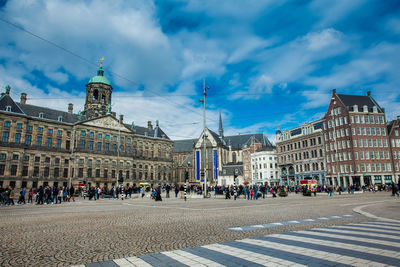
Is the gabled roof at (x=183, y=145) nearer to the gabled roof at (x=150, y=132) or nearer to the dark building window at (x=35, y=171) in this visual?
the gabled roof at (x=150, y=132)

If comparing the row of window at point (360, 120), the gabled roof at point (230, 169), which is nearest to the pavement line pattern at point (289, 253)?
the row of window at point (360, 120)

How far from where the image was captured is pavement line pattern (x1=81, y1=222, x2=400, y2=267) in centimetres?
472

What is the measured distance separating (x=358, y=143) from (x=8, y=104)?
77.8 meters

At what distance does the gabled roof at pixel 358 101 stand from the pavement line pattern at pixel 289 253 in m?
56.8

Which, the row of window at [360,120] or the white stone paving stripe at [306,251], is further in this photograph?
the row of window at [360,120]

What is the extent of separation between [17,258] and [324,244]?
6992 millimetres

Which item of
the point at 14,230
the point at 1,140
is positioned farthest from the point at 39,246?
the point at 1,140

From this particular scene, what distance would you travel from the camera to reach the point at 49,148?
205ft

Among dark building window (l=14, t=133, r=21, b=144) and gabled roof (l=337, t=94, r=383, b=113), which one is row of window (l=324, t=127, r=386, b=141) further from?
dark building window (l=14, t=133, r=21, b=144)

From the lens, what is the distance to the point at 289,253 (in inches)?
211

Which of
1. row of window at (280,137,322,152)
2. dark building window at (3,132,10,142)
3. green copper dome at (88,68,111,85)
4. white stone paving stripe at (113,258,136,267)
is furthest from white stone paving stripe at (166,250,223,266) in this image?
green copper dome at (88,68,111,85)

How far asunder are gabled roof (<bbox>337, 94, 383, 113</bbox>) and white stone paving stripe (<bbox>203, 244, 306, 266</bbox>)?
59030 mm

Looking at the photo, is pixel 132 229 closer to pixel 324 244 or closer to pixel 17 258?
pixel 17 258

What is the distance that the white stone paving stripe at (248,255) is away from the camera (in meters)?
4.73
